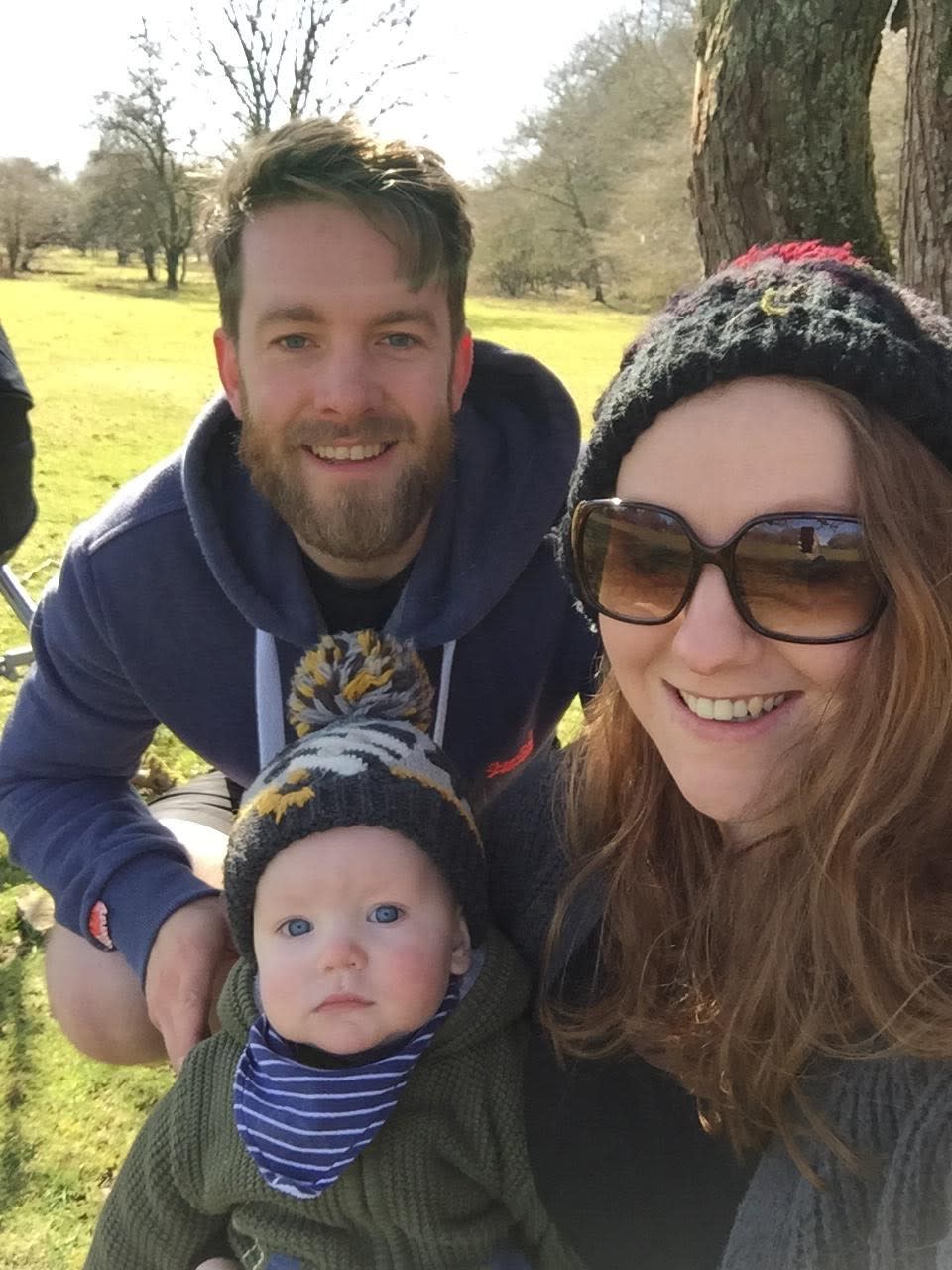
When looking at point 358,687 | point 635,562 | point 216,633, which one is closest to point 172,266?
point 216,633

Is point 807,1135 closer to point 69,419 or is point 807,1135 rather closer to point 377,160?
point 377,160

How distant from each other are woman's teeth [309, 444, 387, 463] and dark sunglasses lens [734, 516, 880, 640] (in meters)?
1.19

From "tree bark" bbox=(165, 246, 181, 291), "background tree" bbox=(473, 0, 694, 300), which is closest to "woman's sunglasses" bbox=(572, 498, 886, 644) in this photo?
"background tree" bbox=(473, 0, 694, 300)

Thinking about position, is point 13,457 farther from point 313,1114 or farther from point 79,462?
point 79,462

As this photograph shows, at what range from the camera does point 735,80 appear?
9.28ft

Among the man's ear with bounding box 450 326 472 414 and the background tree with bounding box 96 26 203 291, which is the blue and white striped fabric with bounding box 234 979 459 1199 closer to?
the man's ear with bounding box 450 326 472 414

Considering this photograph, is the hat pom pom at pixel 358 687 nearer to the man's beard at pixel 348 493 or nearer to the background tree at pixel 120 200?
the man's beard at pixel 348 493

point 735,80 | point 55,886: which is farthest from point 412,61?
point 55,886

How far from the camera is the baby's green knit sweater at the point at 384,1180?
59.3 inches

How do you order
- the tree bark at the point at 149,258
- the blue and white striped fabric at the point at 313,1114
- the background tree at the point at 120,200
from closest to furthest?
the blue and white striped fabric at the point at 313,1114 < the background tree at the point at 120,200 < the tree bark at the point at 149,258

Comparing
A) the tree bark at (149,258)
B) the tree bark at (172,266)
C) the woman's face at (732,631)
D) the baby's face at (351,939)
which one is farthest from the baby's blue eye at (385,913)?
the tree bark at (149,258)

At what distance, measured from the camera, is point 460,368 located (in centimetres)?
233

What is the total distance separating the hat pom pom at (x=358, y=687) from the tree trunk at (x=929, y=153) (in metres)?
1.79

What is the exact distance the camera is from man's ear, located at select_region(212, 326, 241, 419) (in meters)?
2.27
